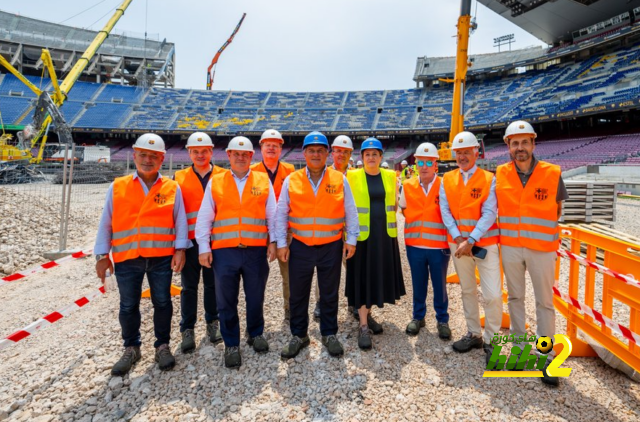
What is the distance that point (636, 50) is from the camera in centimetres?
2638

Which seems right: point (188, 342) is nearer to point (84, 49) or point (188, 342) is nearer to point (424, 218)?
point (424, 218)

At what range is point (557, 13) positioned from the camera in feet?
94.9

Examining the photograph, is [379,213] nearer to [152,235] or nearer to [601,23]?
[152,235]

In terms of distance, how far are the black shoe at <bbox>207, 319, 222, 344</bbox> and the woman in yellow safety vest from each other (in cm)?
140

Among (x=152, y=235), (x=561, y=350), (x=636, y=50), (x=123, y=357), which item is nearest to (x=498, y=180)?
(x=561, y=350)

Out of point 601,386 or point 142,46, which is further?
point 142,46

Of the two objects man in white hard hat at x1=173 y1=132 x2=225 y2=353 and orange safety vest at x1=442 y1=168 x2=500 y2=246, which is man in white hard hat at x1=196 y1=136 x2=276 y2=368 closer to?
man in white hard hat at x1=173 y1=132 x2=225 y2=353

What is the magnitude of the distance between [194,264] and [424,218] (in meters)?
2.34

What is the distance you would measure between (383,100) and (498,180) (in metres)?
41.7

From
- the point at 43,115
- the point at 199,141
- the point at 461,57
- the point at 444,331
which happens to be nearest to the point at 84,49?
the point at 43,115

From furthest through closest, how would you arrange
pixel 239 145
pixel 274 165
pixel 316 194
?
pixel 274 165
pixel 239 145
pixel 316 194

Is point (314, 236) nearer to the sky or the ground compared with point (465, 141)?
nearer to the ground

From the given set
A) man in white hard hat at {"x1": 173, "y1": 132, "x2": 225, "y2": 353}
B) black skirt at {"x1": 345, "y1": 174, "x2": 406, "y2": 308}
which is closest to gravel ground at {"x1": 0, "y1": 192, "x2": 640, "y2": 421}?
man in white hard hat at {"x1": 173, "y1": 132, "x2": 225, "y2": 353}

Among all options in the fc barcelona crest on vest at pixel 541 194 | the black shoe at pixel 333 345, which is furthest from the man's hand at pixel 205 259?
the fc barcelona crest on vest at pixel 541 194
